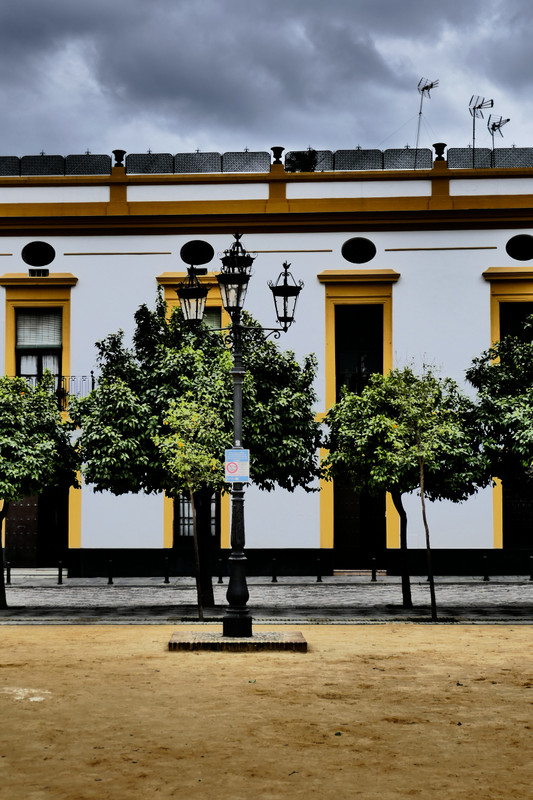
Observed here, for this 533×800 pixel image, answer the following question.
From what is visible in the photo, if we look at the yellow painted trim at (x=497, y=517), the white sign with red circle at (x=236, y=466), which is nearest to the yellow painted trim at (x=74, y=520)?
the yellow painted trim at (x=497, y=517)

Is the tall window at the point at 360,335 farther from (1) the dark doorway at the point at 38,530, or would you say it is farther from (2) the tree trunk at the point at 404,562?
(1) the dark doorway at the point at 38,530

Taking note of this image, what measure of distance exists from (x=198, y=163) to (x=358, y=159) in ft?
14.6

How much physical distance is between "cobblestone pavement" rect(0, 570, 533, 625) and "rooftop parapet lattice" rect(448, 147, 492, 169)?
37.7ft

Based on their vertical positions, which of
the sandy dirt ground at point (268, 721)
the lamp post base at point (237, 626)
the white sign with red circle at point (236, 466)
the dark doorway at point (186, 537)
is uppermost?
the white sign with red circle at point (236, 466)

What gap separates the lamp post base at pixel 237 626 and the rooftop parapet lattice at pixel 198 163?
16.6 m

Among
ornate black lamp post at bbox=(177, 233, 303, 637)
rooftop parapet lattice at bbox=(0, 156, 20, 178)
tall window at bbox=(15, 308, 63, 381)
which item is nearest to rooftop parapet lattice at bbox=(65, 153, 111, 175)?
rooftop parapet lattice at bbox=(0, 156, 20, 178)

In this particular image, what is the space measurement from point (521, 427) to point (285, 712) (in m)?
10.2

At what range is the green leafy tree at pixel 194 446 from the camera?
1766 centimetres

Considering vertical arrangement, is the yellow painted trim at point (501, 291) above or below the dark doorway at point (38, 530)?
above

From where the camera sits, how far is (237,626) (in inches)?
576

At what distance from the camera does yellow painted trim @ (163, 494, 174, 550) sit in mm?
27469

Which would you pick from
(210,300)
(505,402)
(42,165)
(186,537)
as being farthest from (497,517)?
(42,165)


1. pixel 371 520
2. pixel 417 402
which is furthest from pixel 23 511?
pixel 417 402

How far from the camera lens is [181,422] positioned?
17.7m
